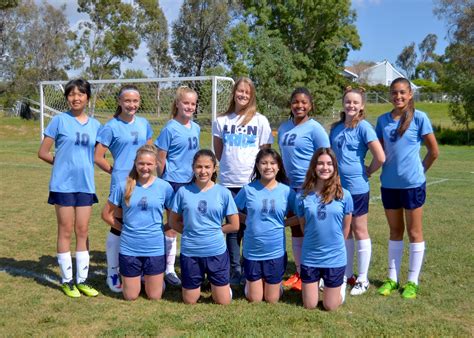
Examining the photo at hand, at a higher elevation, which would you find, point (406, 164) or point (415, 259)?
point (406, 164)

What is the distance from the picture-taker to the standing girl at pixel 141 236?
4.69m

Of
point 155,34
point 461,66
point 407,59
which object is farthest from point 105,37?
point 407,59

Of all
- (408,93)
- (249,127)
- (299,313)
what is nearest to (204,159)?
(249,127)

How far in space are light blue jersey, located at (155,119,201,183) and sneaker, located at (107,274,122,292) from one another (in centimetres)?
103

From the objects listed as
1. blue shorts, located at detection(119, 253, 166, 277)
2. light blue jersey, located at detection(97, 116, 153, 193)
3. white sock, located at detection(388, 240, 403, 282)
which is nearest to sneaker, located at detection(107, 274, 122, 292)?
blue shorts, located at detection(119, 253, 166, 277)

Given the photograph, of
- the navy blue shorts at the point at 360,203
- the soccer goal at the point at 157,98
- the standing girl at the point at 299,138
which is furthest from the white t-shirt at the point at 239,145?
the soccer goal at the point at 157,98

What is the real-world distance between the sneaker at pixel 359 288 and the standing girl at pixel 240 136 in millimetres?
1236

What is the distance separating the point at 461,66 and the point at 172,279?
112 ft

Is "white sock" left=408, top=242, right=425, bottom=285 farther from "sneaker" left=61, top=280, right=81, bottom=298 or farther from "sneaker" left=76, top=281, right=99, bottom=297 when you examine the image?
"sneaker" left=61, top=280, right=81, bottom=298

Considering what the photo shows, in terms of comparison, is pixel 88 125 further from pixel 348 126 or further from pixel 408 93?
pixel 408 93

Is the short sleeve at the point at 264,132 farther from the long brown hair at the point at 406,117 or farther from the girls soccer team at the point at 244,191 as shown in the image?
the long brown hair at the point at 406,117

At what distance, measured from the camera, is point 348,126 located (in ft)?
16.1

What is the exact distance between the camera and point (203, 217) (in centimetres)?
462

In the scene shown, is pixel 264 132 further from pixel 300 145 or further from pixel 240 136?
pixel 300 145
